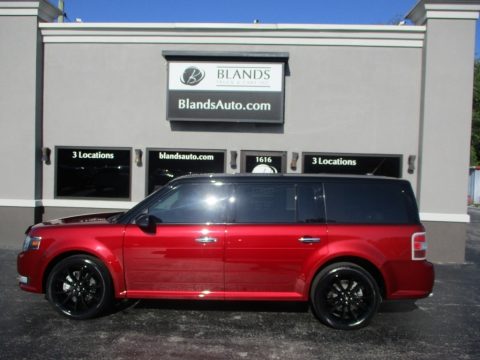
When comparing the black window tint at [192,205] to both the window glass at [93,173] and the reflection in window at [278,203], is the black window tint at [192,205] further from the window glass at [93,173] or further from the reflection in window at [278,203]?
the window glass at [93,173]

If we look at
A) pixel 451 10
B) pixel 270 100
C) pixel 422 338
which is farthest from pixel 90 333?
pixel 451 10

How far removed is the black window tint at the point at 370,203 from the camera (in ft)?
18.1

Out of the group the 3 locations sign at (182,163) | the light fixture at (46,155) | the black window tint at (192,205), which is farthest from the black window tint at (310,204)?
the light fixture at (46,155)

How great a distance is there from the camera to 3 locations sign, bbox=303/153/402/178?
32.4 ft

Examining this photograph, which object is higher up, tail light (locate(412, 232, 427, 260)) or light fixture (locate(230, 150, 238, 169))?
light fixture (locate(230, 150, 238, 169))

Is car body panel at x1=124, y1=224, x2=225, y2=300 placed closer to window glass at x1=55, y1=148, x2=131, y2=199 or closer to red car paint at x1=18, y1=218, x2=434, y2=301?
red car paint at x1=18, y1=218, x2=434, y2=301

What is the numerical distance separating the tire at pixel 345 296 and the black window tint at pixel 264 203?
0.80 metres

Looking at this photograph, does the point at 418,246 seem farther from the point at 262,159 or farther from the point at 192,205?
the point at 262,159

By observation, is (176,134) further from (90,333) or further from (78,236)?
(90,333)

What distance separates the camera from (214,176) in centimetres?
571

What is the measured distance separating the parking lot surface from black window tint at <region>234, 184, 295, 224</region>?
4.19 feet

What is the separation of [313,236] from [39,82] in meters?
7.65

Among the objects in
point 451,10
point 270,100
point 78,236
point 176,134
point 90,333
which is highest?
point 451,10

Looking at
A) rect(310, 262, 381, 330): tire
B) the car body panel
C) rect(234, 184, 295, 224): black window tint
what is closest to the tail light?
rect(310, 262, 381, 330): tire
